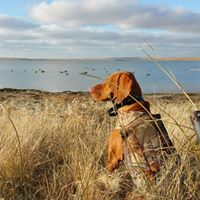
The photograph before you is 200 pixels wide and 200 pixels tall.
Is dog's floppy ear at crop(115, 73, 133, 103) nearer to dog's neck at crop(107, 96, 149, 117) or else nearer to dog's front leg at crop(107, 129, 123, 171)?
dog's neck at crop(107, 96, 149, 117)

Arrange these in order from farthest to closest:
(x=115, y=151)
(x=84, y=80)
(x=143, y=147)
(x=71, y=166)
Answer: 1. (x=84, y=80)
2. (x=71, y=166)
3. (x=115, y=151)
4. (x=143, y=147)

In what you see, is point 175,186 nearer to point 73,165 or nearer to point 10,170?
point 73,165

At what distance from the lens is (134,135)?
4.20 meters

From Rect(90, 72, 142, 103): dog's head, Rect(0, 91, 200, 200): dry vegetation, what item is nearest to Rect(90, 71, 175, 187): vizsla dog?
Rect(90, 72, 142, 103): dog's head

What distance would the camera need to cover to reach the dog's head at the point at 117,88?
4477mm

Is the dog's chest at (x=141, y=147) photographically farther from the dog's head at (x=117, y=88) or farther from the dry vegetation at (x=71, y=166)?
the dog's head at (x=117, y=88)

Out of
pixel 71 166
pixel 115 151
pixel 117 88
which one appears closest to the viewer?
pixel 115 151

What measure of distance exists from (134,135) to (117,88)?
544 millimetres

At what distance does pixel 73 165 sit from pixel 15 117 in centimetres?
344

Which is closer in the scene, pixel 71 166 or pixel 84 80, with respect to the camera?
pixel 71 166

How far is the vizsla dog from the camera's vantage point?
4.15 meters

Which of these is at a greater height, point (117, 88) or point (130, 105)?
point (117, 88)

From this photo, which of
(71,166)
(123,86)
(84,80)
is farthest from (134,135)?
(84,80)

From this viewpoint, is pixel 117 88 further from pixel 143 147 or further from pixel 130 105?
pixel 143 147
